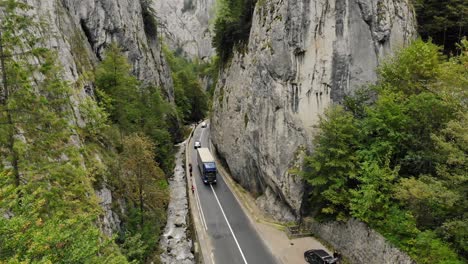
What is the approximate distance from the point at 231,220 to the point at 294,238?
222 inches

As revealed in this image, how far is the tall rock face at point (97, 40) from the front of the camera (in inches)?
731

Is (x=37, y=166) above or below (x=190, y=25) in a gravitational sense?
below

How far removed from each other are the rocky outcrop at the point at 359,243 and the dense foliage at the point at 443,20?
17056 mm

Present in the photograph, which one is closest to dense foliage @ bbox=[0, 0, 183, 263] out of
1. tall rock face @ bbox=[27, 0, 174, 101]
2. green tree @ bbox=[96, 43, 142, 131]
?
green tree @ bbox=[96, 43, 142, 131]

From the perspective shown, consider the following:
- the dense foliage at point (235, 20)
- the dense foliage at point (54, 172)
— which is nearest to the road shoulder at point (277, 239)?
the dense foliage at point (54, 172)

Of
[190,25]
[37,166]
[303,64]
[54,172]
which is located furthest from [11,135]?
[190,25]

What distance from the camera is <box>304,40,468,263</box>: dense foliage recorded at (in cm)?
1295

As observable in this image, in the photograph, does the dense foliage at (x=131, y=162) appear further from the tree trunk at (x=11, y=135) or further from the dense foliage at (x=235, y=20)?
the dense foliage at (x=235, y=20)

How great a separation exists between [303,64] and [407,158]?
10.3 m

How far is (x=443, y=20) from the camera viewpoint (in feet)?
81.4

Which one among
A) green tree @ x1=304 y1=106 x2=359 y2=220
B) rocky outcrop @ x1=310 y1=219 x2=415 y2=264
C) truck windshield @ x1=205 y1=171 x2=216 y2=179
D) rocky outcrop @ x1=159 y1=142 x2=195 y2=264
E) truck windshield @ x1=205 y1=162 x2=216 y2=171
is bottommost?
rocky outcrop @ x1=159 y1=142 x2=195 y2=264

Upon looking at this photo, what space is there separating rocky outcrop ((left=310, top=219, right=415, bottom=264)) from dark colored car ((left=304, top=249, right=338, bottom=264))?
1.39 metres

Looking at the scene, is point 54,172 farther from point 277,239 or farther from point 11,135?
point 277,239

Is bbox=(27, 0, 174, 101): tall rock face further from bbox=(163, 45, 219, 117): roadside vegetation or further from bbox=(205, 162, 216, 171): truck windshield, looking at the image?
bbox=(205, 162, 216, 171): truck windshield
